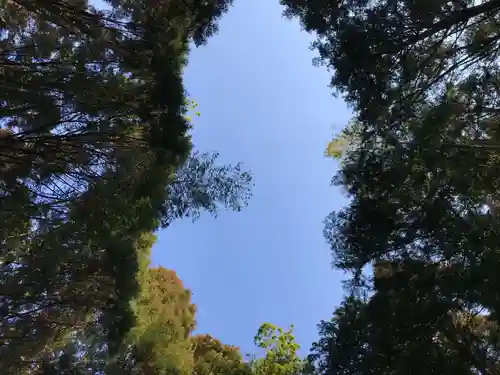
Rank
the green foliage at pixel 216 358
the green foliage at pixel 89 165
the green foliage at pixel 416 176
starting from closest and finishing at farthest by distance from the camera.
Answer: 1. the green foliage at pixel 416 176
2. the green foliage at pixel 89 165
3. the green foliage at pixel 216 358

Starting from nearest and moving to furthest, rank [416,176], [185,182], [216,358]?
1. [416,176]
2. [185,182]
3. [216,358]

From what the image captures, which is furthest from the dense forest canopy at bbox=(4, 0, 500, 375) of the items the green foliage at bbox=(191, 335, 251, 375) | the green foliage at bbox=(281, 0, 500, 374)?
the green foliage at bbox=(191, 335, 251, 375)

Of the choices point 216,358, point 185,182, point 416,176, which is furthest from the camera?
point 216,358

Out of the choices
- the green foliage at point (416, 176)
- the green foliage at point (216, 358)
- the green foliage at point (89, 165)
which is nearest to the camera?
the green foliage at point (416, 176)

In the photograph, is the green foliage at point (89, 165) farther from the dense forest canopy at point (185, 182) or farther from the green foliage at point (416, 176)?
the green foliage at point (416, 176)

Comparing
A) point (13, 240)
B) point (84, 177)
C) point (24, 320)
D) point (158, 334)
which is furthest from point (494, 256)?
point (24, 320)

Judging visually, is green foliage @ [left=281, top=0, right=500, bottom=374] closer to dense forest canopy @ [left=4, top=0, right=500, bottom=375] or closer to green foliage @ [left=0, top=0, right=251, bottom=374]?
dense forest canopy @ [left=4, top=0, right=500, bottom=375]

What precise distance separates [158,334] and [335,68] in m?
4.24

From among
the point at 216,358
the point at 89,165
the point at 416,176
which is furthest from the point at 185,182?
the point at 216,358

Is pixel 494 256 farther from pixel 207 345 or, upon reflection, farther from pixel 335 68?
pixel 207 345

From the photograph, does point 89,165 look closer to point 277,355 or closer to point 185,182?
point 185,182

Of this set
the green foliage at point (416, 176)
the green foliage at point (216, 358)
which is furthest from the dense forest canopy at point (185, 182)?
the green foliage at point (216, 358)

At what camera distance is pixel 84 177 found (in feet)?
23.0

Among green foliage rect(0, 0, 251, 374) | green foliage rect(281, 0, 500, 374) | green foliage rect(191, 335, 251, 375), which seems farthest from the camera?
green foliage rect(191, 335, 251, 375)
